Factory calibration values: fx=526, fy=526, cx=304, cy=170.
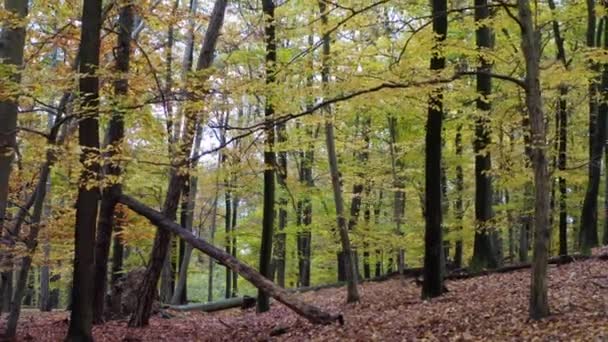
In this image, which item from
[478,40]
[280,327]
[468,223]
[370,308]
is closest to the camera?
[280,327]

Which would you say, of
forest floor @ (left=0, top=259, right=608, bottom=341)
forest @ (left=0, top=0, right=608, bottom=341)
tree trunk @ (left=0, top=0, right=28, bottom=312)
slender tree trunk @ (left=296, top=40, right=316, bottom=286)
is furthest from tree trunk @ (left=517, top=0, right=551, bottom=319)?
slender tree trunk @ (left=296, top=40, right=316, bottom=286)

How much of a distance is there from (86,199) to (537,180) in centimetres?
706

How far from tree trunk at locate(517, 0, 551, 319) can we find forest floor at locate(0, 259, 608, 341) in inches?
15.3

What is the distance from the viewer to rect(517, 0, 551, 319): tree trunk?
7.06m

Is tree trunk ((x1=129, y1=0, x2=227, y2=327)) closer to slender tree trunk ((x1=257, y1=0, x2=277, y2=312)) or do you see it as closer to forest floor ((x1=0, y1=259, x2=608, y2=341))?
slender tree trunk ((x1=257, y1=0, x2=277, y2=312))

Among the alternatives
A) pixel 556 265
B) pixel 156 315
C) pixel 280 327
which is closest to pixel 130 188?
pixel 156 315

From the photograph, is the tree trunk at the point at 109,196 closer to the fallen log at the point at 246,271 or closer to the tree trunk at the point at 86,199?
the fallen log at the point at 246,271

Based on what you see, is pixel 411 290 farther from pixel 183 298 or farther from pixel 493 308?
pixel 183 298

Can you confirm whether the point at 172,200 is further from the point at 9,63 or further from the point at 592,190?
the point at 592,190

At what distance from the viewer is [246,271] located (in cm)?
1007

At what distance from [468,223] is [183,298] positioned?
37.2 ft

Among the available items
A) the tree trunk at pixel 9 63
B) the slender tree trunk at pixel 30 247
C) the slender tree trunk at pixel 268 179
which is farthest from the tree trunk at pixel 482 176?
the slender tree trunk at pixel 30 247

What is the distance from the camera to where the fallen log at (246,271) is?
9.25 metres

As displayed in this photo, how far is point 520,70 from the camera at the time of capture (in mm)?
13688
